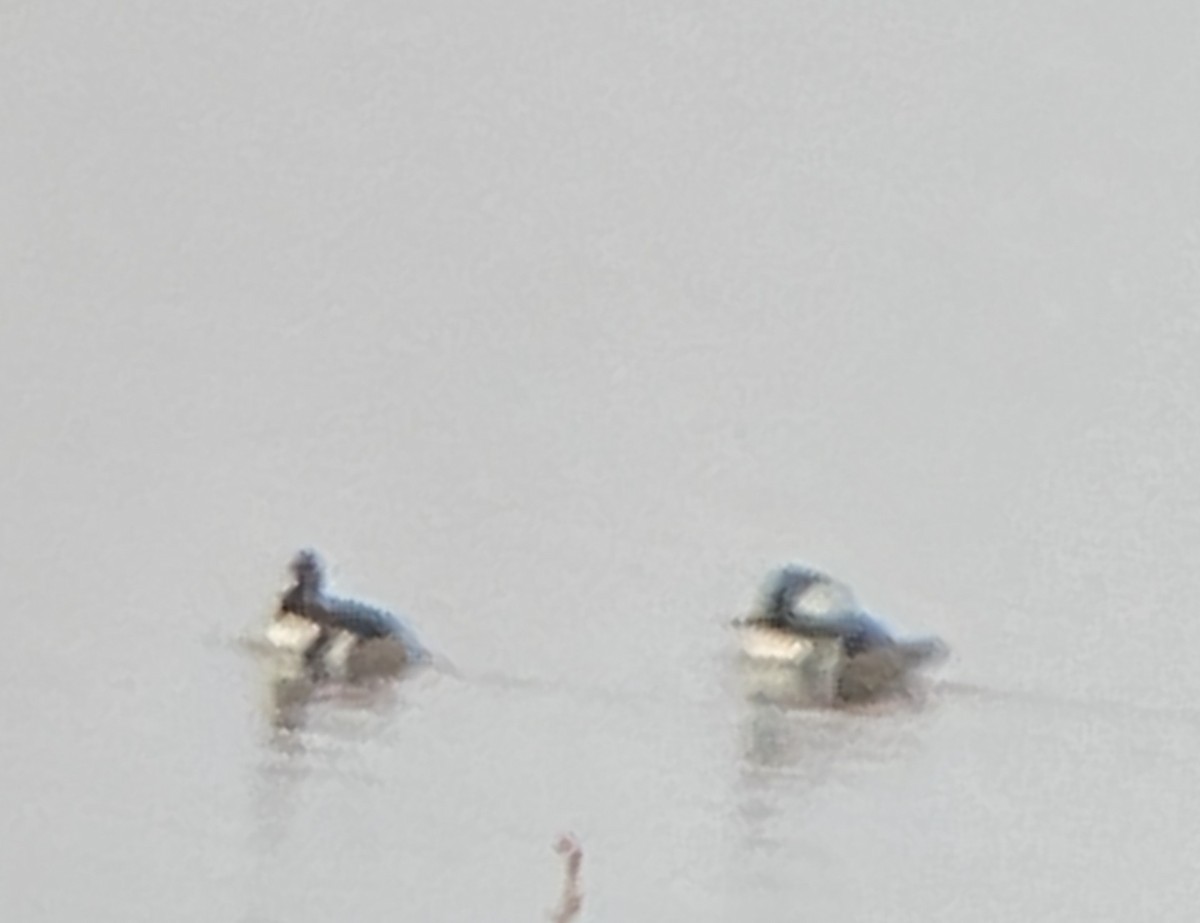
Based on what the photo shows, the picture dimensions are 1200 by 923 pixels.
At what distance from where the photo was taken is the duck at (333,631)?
0.69m

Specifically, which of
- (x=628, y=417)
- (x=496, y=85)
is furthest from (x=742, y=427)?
(x=496, y=85)

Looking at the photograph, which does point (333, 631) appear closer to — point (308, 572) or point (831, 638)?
point (308, 572)

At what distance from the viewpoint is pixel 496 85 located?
0.73 m

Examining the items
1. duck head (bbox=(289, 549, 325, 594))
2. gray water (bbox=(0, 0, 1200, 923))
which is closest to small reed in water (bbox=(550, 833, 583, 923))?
gray water (bbox=(0, 0, 1200, 923))

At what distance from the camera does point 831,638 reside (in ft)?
2.25

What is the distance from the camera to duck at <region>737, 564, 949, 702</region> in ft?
2.25

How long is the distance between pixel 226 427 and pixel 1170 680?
12.6 inches

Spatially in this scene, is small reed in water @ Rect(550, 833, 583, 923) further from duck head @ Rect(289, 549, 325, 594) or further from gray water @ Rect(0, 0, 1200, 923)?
duck head @ Rect(289, 549, 325, 594)

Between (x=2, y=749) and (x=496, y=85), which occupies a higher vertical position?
(x=496, y=85)

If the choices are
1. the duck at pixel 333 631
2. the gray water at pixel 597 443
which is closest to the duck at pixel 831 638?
the gray water at pixel 597 443

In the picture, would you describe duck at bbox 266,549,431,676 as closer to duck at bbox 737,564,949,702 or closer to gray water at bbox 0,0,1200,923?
gray water at bbox 0,0,1200,923

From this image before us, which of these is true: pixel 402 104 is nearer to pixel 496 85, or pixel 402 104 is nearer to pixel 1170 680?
pixel 496 85

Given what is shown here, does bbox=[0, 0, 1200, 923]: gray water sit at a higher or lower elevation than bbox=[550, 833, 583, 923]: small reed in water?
higher

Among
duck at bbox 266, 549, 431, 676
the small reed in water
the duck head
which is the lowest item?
the small reed in water
